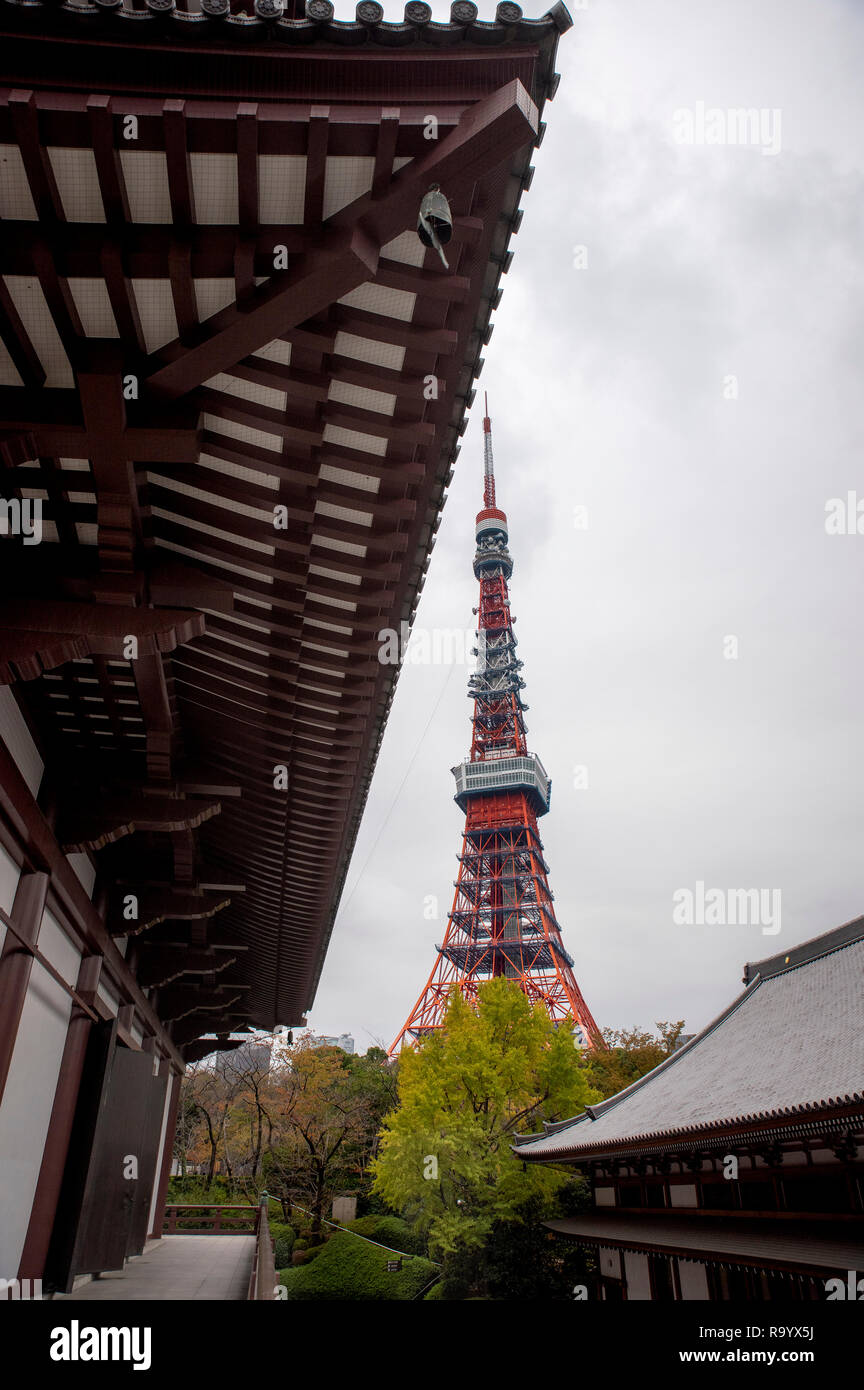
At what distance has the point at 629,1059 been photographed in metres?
31.5

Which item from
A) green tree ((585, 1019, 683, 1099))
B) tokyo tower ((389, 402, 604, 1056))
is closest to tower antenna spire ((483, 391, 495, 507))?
tokyo tower ((389, 402, 604, 1056))

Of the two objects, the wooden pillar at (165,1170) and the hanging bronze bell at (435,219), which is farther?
the wooden pillar at (165,1170)

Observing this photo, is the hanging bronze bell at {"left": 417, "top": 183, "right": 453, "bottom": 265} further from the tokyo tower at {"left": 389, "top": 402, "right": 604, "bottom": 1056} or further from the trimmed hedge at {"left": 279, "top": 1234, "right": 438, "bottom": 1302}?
the tokyo tower at {"left": 389, "top": 402, "right": 604, "bottom": 1056}

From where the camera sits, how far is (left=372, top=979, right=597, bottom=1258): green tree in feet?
60.1

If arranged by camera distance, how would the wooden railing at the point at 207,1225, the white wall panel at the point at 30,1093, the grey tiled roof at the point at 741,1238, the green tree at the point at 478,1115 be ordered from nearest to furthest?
the white wall panel at the point at 30,1093, the grey tiled roof at the point at 741,1238, the wooden railing at the point at 207,1225, the green tree at the point at 478,1115

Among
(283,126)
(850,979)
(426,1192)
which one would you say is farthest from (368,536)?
(426,1192)

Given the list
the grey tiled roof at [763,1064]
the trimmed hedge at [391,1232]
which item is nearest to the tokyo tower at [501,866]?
the trimmed hedge at [391,1232]

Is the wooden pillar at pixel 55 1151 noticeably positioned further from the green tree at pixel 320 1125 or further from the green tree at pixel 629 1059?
the green tree at pixel 629 1059

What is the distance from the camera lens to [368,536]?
4.43 metres

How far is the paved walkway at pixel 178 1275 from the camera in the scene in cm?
862

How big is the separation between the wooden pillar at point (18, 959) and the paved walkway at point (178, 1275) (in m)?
3.30

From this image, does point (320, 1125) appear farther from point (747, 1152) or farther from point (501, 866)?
point (501, 866)

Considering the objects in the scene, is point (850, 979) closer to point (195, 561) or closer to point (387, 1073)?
point (195, 561)
